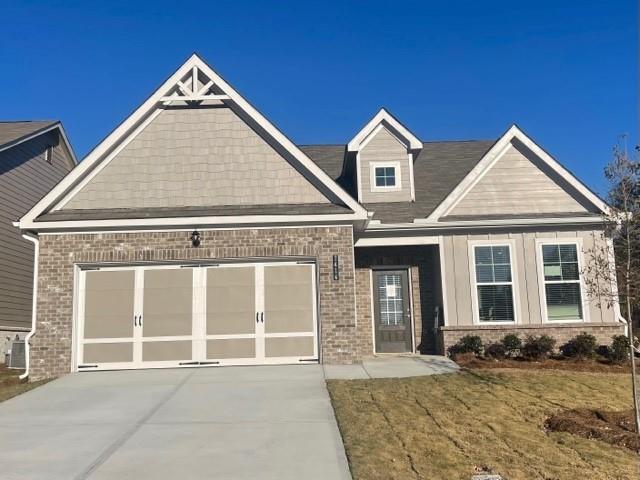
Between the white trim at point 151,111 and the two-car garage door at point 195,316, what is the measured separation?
69.4 inches

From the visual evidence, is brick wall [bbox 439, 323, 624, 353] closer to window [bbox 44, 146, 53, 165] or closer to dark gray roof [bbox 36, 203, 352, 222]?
dark gray roof [bbox 36, 203, 352, 222]

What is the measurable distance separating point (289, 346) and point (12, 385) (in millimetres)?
5701

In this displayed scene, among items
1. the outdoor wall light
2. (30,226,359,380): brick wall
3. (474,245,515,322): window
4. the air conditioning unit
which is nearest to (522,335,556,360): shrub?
(474,245,515,322): window

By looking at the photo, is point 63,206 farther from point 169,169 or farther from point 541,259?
point 541,259

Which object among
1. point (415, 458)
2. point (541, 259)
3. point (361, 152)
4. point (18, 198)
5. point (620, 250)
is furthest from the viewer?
Answer: point (18, 198)

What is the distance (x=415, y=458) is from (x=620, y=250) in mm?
5391

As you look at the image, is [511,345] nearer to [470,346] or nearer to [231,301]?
[470,346]

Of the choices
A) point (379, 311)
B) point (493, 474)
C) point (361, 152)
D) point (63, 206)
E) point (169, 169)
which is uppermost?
point (361, 152)

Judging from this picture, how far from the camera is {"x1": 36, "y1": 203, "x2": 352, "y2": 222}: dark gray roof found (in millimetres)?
12406

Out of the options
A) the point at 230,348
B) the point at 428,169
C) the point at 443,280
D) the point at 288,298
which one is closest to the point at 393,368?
the point at 288,298

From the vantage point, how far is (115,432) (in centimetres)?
754

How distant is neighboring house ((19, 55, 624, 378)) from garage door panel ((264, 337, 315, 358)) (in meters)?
0.04

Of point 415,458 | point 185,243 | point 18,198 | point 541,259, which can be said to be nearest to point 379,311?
point 541,259

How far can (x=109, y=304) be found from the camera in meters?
12.4
